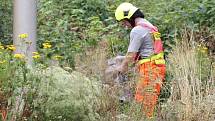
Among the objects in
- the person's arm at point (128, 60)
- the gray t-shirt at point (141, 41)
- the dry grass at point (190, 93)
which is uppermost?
the gray t-shirt at point (141, 41)

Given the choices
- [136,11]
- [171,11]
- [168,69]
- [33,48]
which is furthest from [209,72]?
[171,11]

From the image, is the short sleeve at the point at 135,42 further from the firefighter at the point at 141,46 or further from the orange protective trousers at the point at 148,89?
the orange protective trousers at the point at 148,89

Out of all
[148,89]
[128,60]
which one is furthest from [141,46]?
[148,89]

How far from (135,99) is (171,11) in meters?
4.74

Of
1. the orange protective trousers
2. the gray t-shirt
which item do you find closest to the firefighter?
the gray t-shirt

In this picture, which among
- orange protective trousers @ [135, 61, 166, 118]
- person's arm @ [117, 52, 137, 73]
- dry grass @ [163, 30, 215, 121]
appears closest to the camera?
orange protective trousers @ [135, 61, 166, 118]

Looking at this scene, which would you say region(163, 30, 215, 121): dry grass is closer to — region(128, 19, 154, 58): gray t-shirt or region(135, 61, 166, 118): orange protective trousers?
region(135, 61, 166, 118): orange protective trousers

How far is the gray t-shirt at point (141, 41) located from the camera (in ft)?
20.5

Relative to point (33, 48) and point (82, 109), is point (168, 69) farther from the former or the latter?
point (82, 109)

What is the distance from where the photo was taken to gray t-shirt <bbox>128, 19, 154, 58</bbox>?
6.26 meters

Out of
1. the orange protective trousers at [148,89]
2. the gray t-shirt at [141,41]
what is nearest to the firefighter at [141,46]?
the gray t-shirt at [141,41]

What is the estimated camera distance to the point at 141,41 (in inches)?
248

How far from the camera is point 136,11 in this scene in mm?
6418

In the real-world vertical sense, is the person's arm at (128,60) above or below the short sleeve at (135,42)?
below
